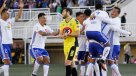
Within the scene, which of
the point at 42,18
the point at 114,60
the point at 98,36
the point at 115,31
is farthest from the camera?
the point at 42,18

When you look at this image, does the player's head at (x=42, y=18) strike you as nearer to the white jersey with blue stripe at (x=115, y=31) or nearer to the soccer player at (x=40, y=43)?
the soccer player at (x=40, y=43)

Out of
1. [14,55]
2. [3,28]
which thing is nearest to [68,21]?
A: [3,28]

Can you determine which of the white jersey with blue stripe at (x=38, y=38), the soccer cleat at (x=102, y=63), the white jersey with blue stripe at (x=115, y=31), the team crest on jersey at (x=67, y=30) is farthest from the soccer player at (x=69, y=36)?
the white jersey with blue stripe at (x=38, y=38)

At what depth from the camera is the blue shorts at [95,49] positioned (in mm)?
18281

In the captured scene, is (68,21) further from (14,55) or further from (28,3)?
(28,3)

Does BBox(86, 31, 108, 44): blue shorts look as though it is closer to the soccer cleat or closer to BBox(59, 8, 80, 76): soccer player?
BBox(59, 8, 80, 76): soccer player

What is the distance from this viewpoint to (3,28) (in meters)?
19.8

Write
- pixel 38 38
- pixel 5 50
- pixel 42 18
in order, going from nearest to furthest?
1. pixel 5 50
2. pixel 42 18
3. pixel 38 38

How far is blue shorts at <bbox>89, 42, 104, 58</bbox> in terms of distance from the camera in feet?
60.0

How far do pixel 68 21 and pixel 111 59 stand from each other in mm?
1977

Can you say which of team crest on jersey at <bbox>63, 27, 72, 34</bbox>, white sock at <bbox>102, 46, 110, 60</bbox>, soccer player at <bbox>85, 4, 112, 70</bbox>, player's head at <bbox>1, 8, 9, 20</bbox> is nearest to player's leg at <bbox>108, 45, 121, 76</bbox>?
white sock at <bbox>102, 46, 110, 60</bbox>

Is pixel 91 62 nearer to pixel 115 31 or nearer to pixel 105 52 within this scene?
pixel 105 52

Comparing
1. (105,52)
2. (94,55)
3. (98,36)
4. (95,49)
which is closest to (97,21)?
(98,36)

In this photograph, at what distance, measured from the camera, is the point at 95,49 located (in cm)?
1834
